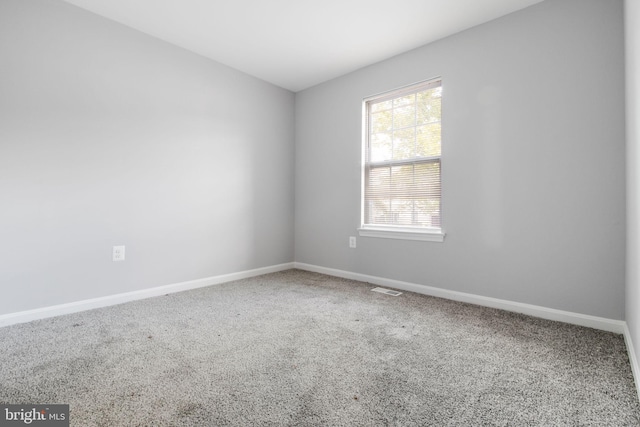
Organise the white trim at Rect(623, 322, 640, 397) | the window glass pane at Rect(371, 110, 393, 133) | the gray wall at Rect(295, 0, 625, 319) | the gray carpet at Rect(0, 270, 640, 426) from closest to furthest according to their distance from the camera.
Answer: the gray carpet at Rect(0, 270, 640, 426) < the white trim at Rect(623, 322, 640, 397) < the gray wall at Rect(295, 0, 625, 319) < the window glass pane at Rect(371, 110, 393, 133)

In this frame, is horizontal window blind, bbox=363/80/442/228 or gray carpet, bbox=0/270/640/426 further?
horizontal window blind, bbox=363/80/442/228

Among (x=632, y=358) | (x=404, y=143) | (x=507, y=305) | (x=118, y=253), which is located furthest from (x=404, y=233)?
(x=118, y=253)

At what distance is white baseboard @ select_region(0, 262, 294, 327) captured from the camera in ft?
7.10

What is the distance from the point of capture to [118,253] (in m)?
2.61

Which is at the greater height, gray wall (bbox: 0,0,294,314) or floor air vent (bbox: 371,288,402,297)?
gray wall (bbox: 0,0,294,314)

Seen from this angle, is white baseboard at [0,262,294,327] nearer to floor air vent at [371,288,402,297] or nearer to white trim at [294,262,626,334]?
white trim at [294,262,626,334]

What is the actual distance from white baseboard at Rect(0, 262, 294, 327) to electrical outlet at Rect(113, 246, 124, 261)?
31 centimetres

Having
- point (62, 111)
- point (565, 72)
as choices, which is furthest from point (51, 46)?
point (565, 72)

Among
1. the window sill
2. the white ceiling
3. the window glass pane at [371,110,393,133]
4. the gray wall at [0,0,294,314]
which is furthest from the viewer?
the window glass pane at [371,110,393,133]

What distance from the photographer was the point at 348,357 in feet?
5.46

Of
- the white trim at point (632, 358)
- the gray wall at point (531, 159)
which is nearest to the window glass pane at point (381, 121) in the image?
the gray wall at point (531, 159)

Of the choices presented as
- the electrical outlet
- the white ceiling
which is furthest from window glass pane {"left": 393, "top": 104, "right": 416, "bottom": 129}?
the electrical outlet

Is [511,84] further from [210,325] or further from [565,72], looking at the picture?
[210,325]

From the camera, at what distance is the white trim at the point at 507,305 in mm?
2045
